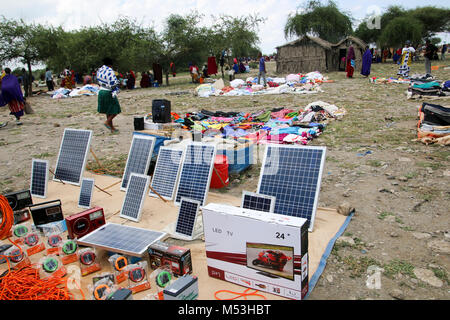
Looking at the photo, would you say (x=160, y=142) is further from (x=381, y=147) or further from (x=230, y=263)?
(x=381, y=147)

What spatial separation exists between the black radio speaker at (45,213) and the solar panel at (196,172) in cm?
168

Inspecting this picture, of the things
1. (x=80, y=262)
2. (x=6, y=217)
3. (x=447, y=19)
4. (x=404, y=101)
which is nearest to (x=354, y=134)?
(x=404, y=101)

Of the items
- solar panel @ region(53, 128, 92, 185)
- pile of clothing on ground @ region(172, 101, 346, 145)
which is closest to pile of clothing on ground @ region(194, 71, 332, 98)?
pile of clothing on ground @ region(172, 101, 346, 145)

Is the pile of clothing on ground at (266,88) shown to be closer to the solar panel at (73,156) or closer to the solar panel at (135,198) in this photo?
the solar panel at (73,156)

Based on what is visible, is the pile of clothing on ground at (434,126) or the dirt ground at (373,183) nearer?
the dirt ground at (373,183)

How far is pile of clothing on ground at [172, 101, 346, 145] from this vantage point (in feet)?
26.1

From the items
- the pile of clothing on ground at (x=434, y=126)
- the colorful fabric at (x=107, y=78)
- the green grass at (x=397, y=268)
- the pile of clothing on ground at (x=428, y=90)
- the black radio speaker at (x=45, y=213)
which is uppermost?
the colorful fabric at (x=107, y=78)

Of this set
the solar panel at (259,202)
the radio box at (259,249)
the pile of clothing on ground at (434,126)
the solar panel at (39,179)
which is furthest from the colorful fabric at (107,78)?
the pile of clothing on ground at (434,126)

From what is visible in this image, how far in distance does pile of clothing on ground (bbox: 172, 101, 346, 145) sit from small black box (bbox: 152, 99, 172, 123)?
111 cm

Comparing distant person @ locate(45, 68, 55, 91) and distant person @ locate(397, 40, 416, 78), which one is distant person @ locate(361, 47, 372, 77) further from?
distant person @ locate(45, 68, 55, 91)

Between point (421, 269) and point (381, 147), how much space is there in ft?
13.8

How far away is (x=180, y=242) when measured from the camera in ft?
13.3

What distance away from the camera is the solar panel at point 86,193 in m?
5.07
